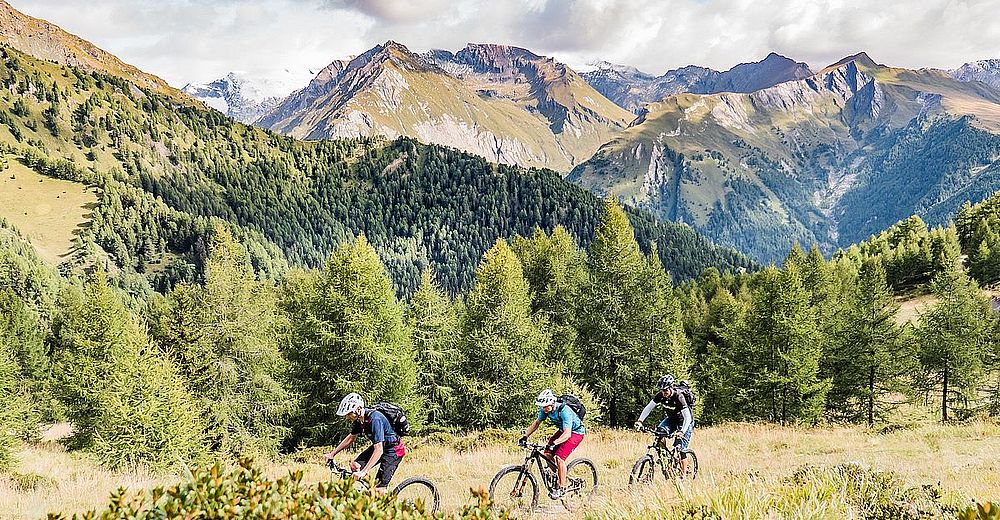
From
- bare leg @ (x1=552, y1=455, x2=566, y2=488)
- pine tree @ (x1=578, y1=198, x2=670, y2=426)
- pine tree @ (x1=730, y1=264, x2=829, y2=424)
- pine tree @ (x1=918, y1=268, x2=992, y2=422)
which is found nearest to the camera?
bare leg @ (x1=552, y1=455, x2=566, y2=488)

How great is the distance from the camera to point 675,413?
12469 mm

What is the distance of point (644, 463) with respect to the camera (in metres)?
12.2

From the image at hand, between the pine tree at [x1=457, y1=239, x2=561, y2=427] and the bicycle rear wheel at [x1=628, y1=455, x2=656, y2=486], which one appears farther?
the pine tree at [x1=457, y1=239, x2=561, y2=427]

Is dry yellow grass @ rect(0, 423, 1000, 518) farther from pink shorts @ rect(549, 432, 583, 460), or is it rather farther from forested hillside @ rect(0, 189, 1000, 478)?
forested hillside @ rect(0, 189, 1000, 478)

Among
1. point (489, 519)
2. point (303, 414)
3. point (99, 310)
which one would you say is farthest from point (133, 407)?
point (489, 519)

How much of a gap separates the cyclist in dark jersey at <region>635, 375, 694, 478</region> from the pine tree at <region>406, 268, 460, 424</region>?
20.3 metres

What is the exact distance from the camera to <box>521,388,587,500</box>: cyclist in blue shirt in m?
10.9

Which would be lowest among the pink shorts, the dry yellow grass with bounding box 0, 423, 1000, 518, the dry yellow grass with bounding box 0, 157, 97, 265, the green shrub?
the dry yellow grass with bounding box 0, 423, 1000, 518

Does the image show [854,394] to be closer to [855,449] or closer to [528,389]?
[855,449]

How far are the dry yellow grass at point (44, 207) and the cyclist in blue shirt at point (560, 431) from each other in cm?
18633

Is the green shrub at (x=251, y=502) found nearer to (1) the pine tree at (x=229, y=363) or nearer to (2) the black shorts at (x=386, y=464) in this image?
(2) the black shorts at (x=386, y=464)

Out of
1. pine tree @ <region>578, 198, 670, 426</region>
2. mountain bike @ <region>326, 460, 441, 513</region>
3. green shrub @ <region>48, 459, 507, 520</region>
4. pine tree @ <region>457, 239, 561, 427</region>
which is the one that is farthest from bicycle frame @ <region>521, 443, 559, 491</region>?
pine tree @ <region>578, 198, 670, 426</region>

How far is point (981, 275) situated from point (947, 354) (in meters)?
45.2

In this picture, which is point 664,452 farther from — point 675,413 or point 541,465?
point 541,465
